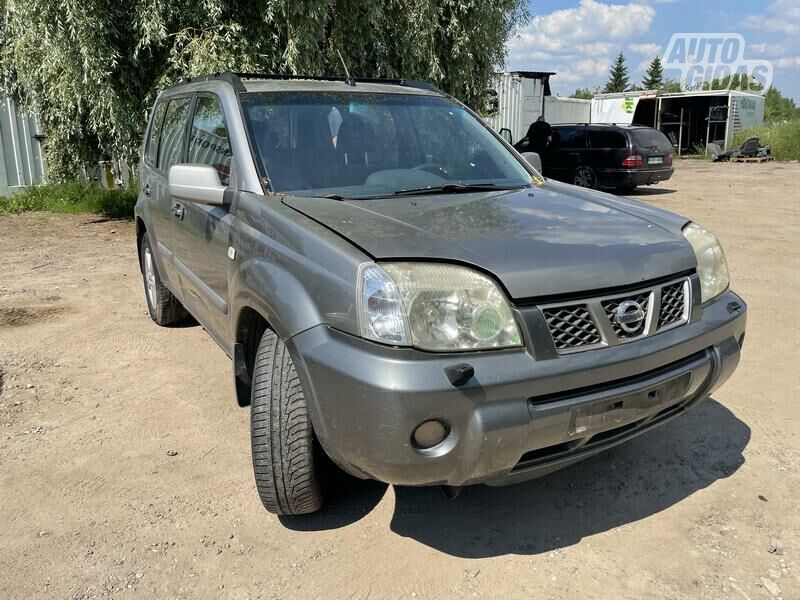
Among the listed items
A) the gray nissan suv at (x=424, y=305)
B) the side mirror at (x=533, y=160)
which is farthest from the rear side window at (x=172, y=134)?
the side mirror at (x=533, y=160)

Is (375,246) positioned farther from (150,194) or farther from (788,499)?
(150,194)

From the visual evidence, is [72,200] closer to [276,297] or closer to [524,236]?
[276,297]

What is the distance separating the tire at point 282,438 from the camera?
8.15 feet

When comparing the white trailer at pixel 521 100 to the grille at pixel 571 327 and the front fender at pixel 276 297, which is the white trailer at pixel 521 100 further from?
the grille at pixel 571 327

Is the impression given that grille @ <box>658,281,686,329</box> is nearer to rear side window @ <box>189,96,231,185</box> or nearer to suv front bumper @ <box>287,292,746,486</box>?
suv front bumper @ <box>287,292,746,486</box>

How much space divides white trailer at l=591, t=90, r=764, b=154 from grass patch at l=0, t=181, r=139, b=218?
22.9m

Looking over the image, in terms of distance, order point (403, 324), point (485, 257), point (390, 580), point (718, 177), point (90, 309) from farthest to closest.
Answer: point (718, 177) → point (90, 309) → point (390, 580) → point (485, 257) → point (403, 324)

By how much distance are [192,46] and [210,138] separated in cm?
566

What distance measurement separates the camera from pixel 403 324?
82.8 inches

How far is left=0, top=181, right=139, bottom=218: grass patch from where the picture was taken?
38.8 ft

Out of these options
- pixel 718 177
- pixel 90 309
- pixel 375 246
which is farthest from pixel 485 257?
pixel 718 177

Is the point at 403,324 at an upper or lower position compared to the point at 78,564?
upper

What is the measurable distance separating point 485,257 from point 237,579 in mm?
1472

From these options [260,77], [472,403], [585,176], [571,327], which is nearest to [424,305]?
[472,403]
